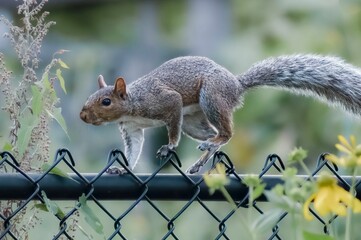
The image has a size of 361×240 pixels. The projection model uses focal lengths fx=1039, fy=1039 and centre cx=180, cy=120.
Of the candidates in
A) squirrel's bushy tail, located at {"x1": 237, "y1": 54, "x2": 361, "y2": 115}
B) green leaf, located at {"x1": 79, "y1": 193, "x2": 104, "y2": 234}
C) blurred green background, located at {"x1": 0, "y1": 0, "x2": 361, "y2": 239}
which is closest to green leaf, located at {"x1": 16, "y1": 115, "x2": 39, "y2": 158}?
→ green leaf, located at {"x1": 79, "y1": 193, "x2": 104, "y2": 234}

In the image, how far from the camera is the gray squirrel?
245cm

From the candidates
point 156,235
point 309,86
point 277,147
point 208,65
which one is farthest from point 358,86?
point 277,147

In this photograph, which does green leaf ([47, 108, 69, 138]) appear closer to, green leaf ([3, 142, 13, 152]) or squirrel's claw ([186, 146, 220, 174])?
green leaf ([3, 142, 13, 152])

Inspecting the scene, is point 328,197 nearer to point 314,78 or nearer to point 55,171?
→ point 55,171

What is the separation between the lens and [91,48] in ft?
20.1

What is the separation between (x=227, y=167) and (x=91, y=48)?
14.0ft

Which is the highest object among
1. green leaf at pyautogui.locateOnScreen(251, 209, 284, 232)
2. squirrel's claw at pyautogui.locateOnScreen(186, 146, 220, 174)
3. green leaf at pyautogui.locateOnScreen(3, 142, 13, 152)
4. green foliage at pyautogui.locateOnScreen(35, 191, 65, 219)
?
green leaf at pyautogui.locateOnScreen(3, 142, 13, 152)

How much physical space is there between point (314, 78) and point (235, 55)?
2.30 m

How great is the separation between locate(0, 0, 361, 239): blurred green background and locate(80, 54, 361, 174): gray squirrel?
4.76 ft

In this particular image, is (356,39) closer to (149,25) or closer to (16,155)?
(149,25)

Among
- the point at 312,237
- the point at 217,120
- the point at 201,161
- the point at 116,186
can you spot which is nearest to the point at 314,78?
the point at 217,120

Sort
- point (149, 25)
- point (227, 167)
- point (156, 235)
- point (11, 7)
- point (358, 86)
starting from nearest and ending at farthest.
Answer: point (227, 167) < point (358, 86) < point (156, 235) < point (11, 7) < point (149, 25)

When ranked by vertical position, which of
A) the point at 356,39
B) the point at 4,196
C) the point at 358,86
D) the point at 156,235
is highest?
the point at 4,196

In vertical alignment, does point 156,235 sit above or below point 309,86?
below
